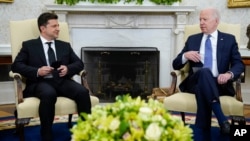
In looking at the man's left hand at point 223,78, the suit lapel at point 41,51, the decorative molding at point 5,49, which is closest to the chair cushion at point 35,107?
the suit lapel at point 41,51

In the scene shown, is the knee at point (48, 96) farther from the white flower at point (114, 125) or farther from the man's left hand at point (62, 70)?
the white flower at point (114, 125)

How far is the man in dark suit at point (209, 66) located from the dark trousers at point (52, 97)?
2.89 feet

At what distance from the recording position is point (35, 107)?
2.70 m

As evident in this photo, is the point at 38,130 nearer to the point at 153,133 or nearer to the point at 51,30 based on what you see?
the point at 51,30

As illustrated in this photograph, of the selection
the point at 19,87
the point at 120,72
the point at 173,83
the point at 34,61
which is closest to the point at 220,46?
the point at 173,83

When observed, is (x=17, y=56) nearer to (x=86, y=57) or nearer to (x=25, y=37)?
(x=25, y=37)

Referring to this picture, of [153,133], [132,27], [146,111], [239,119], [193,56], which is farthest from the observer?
[132,27]

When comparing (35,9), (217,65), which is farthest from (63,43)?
(35,9)

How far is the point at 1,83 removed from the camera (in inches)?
183

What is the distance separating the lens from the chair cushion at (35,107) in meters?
2.66

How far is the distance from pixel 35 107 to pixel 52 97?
0.15 meters

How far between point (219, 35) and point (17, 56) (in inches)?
68.9

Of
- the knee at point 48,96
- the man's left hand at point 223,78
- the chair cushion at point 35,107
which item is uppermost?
the man's left hand at point 223,78

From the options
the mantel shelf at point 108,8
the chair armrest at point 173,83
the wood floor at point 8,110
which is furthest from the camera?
the mantel shelf at point 108,8
